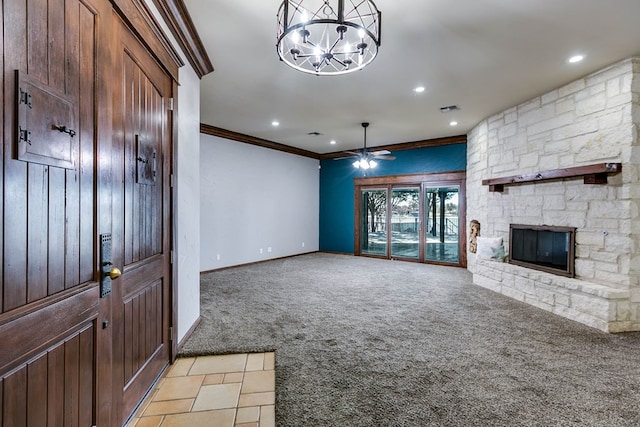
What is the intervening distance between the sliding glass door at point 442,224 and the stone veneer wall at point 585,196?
74.2 inches

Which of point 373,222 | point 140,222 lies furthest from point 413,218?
point 140,222

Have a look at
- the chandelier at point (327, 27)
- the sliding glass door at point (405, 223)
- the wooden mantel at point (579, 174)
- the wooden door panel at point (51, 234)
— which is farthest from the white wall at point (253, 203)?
the wooden mantel at point (579, 174)

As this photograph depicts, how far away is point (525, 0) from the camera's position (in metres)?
2.32

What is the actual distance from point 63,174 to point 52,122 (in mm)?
205

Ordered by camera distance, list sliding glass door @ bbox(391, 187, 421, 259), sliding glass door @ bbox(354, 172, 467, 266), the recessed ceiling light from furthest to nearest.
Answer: sliding glass door @ bbox(391, 187, 421, 259), sliding glass door @ bbox(354, 172, 467, 266), the recessed ceiling light

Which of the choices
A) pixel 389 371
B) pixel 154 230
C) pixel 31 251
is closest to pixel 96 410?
pixel 31 251

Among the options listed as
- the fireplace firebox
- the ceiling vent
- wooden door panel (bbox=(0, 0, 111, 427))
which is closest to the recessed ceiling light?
the ceiling vent

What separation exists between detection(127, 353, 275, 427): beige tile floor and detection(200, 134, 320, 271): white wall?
3.51 m

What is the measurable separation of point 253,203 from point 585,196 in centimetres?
560

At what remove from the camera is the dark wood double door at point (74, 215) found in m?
1.05

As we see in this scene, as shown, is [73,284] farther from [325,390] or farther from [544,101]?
[544,101]

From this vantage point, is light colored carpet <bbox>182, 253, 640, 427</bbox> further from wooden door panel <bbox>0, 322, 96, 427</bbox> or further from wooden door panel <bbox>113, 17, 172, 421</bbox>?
wooden door panel <bbox>0, 322, 96, 427</bbox>

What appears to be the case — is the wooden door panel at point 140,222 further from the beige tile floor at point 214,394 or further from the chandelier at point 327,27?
the chandelier at point 327,27

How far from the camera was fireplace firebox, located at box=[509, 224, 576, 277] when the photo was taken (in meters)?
3.80
